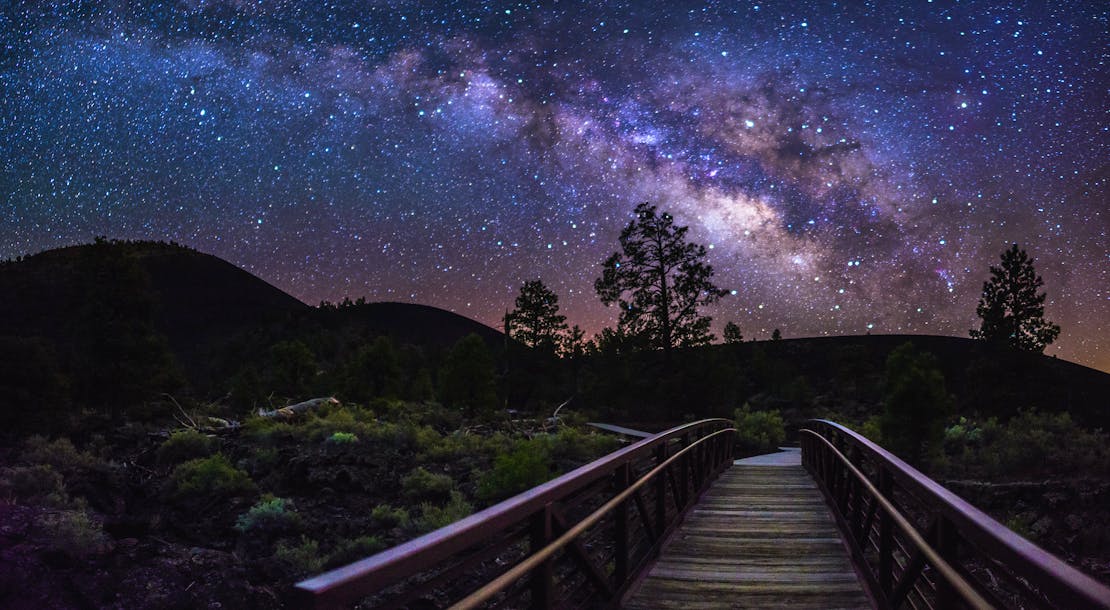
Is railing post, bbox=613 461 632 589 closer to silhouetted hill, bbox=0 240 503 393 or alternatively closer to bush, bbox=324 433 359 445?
bush, bbox=324 433 359 445

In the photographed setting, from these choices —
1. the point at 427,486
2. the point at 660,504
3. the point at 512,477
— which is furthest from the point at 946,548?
the point at 427,486

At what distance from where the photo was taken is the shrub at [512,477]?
1470 centimetres

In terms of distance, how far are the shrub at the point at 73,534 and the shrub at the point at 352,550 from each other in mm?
3912

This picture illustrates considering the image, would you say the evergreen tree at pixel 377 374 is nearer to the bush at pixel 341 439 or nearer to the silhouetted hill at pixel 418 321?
the bush at pixel 341 439

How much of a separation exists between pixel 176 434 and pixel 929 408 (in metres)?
26.5

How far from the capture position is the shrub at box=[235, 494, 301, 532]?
501 inches

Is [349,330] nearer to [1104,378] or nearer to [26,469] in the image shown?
[26,469]

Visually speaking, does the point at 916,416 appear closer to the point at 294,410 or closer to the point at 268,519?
the point at 268,519

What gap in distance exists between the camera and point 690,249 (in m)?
35.4

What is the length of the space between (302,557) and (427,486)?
4060mm

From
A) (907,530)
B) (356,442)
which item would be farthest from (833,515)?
(356,442)

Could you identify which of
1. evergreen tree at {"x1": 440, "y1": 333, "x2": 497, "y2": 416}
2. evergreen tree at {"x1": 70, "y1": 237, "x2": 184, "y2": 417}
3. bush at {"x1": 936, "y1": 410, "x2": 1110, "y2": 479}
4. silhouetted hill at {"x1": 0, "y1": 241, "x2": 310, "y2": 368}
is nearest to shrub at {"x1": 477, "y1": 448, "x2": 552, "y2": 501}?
bush at {"x1": 936, "y1": 410, "x2": 1110, "y2": 479}

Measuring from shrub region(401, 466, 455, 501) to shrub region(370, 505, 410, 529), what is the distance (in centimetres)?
150

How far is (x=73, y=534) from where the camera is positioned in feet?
35.1
